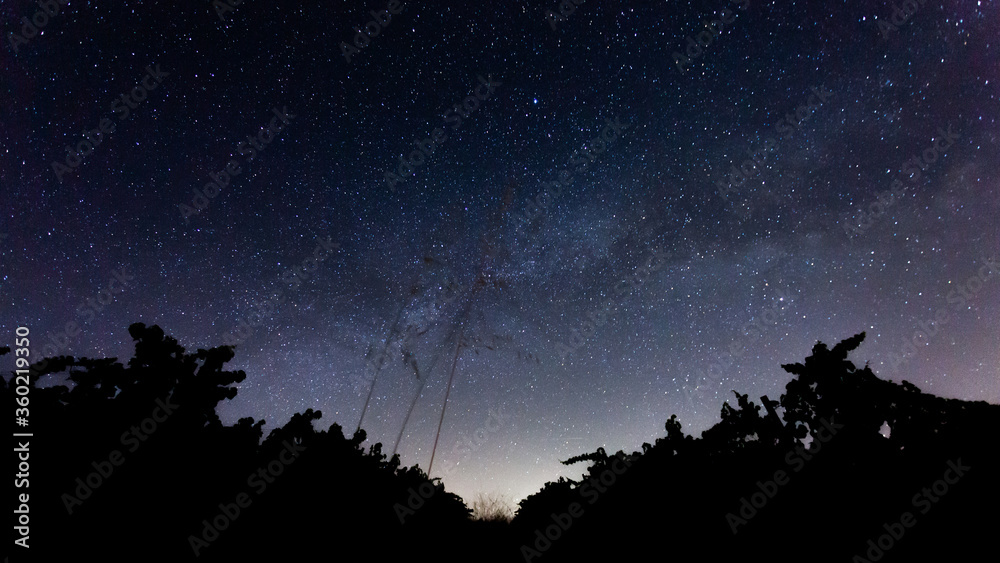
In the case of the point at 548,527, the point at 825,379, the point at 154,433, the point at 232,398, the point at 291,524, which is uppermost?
the point at 232,398

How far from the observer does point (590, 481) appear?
19.7 feet

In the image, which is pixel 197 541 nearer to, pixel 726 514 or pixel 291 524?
pixel 291 524

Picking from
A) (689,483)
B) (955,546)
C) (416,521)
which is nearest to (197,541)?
(416,521)

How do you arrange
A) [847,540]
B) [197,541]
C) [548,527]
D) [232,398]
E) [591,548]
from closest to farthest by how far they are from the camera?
[197,541]
[847,540]
[232,398]
[591,548]
[548,527]

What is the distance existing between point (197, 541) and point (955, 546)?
6537 millimetres

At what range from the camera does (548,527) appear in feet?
20.8

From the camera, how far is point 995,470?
379 centimetres

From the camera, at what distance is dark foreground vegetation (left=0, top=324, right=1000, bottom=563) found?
318cm

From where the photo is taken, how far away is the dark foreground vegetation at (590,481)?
10.4 ft

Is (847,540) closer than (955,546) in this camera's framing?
No

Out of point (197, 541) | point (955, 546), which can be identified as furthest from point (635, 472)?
point (197, 541)

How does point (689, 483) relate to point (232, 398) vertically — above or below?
below

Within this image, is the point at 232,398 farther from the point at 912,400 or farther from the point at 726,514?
the point at 912,400

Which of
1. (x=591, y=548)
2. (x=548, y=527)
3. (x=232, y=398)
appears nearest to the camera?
(x=232, y=398)
